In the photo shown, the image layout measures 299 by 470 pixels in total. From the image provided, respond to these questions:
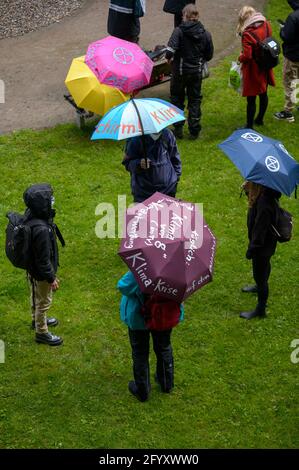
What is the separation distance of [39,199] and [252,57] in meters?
5.04

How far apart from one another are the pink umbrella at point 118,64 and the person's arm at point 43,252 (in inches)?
134

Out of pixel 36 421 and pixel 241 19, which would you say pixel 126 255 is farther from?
pixel 241 19

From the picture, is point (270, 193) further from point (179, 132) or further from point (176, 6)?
point (176, 6)

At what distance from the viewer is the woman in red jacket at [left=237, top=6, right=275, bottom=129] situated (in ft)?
33.5

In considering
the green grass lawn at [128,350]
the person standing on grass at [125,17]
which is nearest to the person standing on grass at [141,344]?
the green grass lawn at [128,350]

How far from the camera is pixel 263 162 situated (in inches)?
266

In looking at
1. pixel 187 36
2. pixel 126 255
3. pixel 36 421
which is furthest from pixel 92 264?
pixel 187 36

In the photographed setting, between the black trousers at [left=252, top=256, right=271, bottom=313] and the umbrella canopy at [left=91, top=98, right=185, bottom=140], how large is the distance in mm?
1666

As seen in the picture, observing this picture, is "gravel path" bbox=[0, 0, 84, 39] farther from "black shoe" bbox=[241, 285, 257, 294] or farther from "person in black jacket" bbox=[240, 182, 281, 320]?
"person in black jacket" bbox=[240, 182, 281, 320]

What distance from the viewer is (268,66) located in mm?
10430

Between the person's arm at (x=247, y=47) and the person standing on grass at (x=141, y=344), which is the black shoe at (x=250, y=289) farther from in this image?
the person's arm at (x=247, y=47)

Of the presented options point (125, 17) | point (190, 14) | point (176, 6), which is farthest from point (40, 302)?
point (176, 6)

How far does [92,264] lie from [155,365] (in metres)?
1.87

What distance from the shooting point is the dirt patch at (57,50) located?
1184 centimetres
